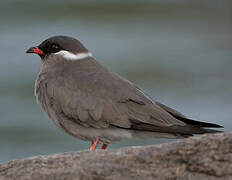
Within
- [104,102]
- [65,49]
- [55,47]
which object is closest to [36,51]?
[55,47]

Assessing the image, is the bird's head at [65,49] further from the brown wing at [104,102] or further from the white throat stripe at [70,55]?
the brown wing at [104,102]

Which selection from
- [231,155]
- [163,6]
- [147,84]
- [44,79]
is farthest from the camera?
[163,6]

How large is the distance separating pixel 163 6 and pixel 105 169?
25870 mm

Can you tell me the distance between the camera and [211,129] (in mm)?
8945

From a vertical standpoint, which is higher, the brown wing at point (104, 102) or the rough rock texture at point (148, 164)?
the brown wing at point (104, 102)

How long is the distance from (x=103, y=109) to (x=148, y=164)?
286 cm

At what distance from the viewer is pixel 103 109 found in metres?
9.43

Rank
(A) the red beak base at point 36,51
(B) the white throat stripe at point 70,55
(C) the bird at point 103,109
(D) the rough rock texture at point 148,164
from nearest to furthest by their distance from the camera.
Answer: (D) the rough rock texture at point 148,164 < (C) the bird at point 103,109 < (B) the white throat stripe at point 70,55 < (A) the red beak base at point 36,51

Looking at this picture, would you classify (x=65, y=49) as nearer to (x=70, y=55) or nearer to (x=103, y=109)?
(x=70, y=55)

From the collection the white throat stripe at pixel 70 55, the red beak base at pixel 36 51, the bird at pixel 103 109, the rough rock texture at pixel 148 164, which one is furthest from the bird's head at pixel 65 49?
the rough rock texture at pixel 148 164

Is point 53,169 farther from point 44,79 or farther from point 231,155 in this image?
point 44,79

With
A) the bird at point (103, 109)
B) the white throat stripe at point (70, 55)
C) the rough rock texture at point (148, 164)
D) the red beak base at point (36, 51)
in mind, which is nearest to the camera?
the rough rock texture at point (148, 164)

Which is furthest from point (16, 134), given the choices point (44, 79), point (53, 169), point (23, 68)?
point (53, 169)

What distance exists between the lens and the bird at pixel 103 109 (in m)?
9.24
